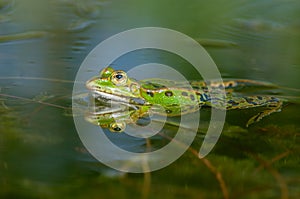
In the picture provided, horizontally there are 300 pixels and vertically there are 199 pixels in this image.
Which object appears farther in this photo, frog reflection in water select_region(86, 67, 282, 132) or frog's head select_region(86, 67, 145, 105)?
frog's head select_region(86, 67, 145, 105)

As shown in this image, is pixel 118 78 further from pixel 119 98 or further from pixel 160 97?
pixel 160 97

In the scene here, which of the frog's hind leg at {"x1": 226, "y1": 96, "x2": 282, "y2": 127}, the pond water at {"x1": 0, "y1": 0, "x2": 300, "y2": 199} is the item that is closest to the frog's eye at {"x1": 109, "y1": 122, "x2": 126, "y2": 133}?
the pond water at {"x1": 0, "y1": 0, "x2": 300, "y2": 199}

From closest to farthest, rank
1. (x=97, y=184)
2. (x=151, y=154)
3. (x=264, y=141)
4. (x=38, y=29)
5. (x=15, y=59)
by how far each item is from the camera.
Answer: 1. (x=97, y=184)
2. (x=151, y=154)
3. (x=264, y=141)
4. (x=15, y=59)
5. (x=38, y=29)

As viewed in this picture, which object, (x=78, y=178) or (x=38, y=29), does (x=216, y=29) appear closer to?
(x=38, y=29)

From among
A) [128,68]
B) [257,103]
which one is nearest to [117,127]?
[257,103]

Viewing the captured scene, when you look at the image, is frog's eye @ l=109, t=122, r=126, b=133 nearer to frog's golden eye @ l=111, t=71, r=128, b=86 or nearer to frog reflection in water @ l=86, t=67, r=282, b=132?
frog reflection in water @ l=86, t=67, r=282, b=132

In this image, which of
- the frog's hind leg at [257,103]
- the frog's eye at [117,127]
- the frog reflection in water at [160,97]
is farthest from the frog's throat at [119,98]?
the frog's hind leg at [257,103]

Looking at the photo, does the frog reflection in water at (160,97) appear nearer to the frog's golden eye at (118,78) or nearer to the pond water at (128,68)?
the frog's golden eye at (118,78)

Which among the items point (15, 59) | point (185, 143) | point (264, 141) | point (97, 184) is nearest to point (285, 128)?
point (264, 141)

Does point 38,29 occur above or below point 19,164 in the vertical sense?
above
